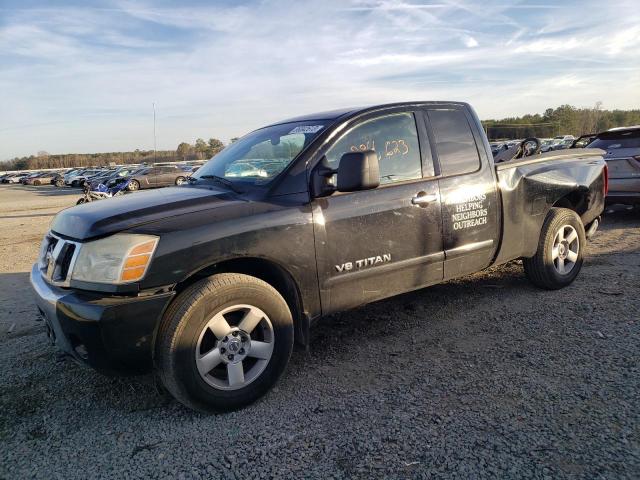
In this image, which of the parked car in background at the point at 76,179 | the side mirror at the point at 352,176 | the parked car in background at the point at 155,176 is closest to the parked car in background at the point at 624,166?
the side mirror at the point at 352,176

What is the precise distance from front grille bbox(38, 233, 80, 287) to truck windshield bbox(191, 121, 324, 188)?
44.9 inches

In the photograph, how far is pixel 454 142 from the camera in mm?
3951

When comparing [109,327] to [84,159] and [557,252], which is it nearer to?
[557,252]

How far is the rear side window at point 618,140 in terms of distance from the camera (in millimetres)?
7953

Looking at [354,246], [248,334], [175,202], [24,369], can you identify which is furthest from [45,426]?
[354,246]

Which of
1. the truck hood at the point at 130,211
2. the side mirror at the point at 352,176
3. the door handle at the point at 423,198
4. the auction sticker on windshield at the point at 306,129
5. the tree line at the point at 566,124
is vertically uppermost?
the tree line at the point at 566,124

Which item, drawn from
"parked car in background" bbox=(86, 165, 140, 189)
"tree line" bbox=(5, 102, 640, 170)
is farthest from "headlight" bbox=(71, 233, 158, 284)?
"tree line" bbox=(5, 102, 640, 170)

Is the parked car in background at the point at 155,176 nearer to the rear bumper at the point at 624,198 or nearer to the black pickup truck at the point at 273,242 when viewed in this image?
the rear bumper at the point at 624,198

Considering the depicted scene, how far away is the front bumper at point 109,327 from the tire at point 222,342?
0.10m

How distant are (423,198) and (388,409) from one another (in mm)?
1579

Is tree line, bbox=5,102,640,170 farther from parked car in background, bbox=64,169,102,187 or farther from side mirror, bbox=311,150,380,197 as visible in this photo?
side mirror, bbox=311,150,380,197

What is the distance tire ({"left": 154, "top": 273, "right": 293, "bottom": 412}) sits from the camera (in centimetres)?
263

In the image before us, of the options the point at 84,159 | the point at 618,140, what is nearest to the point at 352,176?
the point at 618,140

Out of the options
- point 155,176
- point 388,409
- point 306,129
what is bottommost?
point 388,409
